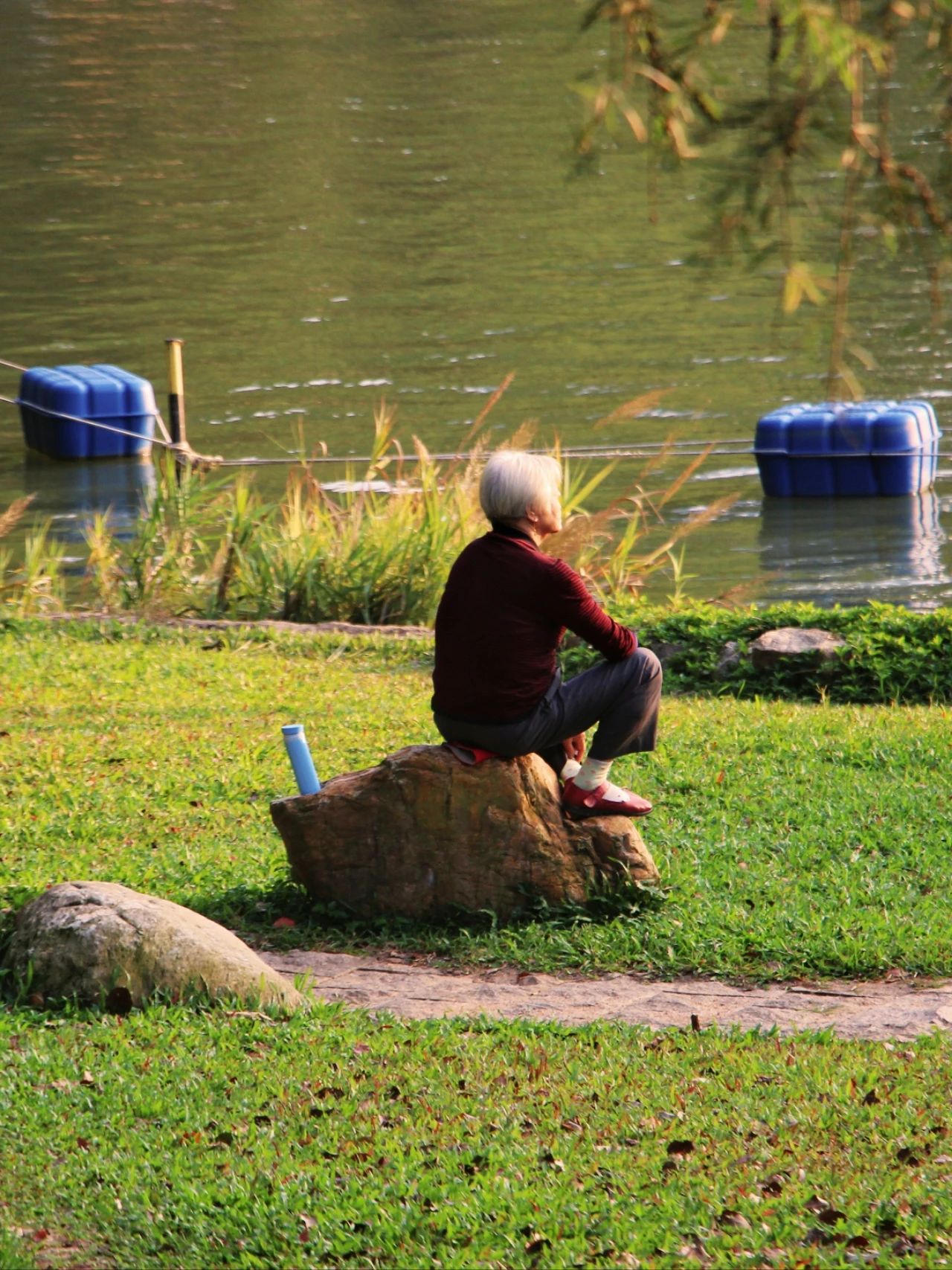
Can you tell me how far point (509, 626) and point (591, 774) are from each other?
2.31ft

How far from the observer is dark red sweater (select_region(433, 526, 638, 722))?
6.21 metres

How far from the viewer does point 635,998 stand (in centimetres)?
602

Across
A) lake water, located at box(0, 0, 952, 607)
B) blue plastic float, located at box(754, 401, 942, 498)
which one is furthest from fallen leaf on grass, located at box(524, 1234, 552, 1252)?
blue plastic float, located at box(754, 401, 942, 498)

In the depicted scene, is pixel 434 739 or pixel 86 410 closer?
pixel 434 739

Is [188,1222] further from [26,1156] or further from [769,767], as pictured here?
[769,767]

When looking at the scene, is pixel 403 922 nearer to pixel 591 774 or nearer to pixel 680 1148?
pixel 591 774

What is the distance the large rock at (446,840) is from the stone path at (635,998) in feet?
1.13

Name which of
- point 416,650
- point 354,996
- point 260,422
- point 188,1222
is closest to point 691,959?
point 354,996

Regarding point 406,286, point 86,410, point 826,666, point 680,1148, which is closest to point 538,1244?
point 680,1148

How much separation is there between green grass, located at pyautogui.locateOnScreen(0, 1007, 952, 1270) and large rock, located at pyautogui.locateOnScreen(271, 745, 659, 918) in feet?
2.94

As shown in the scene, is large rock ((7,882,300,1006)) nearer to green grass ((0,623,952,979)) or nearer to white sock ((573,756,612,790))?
green grass ((0,623,952,979))

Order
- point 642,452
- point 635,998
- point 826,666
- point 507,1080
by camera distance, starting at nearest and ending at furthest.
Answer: point 507,1080 < point 635,998 < point 826,666 < point 642,452

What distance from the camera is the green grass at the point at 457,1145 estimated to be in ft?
14.2

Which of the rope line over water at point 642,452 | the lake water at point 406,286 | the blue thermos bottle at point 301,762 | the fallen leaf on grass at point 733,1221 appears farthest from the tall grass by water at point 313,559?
the fallen leaf on grass at point 733,1221
